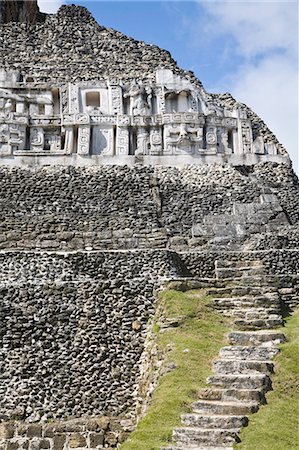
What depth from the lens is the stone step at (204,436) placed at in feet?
28.4

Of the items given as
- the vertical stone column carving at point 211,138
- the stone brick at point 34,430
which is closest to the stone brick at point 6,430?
the stone brick at point 34,430

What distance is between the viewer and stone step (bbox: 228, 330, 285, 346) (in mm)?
11875

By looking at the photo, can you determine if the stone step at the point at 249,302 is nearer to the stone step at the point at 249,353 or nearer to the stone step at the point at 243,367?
the stone step at the point at 249,353

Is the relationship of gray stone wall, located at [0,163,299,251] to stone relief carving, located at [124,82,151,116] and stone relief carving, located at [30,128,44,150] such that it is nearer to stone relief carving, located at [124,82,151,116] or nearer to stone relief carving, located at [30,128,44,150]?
stone relief carving, located at [30,128,44,150]

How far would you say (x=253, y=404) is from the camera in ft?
31.3

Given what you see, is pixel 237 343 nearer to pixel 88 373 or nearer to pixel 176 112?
pixel 88 373

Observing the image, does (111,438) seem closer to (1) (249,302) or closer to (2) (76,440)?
(2) (76,440)

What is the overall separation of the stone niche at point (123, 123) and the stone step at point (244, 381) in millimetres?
11467

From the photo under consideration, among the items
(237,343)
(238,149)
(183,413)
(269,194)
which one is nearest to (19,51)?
(238,149)

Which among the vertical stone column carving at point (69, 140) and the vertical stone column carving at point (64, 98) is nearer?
the vertical stone column carving at point (69, 140)

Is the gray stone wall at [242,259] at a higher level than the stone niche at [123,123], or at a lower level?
lower

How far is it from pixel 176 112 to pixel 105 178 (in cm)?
376

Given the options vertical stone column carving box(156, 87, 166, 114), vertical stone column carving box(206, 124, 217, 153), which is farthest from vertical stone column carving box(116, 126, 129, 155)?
vertical stone column carving box(206, 124, 217, 153)

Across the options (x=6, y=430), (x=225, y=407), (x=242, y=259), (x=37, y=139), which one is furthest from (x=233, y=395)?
(x=37, y=139)
